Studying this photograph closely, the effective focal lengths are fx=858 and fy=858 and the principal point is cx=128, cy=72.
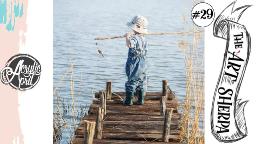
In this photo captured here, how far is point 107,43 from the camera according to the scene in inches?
200

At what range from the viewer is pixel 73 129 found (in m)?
5.24

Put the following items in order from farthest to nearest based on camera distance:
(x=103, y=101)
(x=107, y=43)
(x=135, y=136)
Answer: (x=103, y=101)
(x=135, y=136)
(x=107, y=43)

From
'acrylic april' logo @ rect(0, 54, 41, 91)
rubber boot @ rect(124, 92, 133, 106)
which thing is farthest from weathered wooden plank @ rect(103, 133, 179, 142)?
'acrylic april' logo @ rect(0, 54, 41, 91)

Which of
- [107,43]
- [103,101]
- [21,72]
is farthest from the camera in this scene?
[103,101]

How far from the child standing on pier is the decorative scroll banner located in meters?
0.43

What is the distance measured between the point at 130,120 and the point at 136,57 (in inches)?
17.1

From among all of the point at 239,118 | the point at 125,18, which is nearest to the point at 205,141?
the point at 239,118

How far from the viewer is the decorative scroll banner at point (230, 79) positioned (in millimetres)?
5078

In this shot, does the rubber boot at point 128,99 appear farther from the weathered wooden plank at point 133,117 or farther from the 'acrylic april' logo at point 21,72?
the 'acrylic april' logo at point 21,72

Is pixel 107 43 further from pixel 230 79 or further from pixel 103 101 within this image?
pixel 230 79

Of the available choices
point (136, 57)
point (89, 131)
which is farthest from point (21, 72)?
point (136, 57)

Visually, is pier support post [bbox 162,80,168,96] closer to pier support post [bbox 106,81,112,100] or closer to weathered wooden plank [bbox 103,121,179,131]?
weathered wooden plank [bbox 103,121,179,131]

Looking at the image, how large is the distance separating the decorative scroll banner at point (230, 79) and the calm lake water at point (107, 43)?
0.54 feet

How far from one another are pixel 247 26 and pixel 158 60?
0.56m
